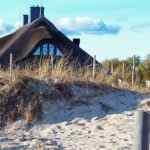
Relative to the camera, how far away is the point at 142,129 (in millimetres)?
3254

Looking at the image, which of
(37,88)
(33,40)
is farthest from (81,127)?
(33,40)

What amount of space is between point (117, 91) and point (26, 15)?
33.2m

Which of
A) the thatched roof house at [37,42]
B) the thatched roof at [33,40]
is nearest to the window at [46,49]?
the thatched roof house at [37,42]

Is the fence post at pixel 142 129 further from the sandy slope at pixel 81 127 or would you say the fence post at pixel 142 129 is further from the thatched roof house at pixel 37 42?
the thatched roof house at pixel 37 42

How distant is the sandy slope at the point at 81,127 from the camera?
9.10 m

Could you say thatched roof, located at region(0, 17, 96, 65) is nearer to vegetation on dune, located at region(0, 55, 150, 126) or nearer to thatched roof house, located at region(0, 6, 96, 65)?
thatched roof house, located at region(0, 6, 96, 65)

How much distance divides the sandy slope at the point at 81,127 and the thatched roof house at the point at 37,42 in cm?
2642

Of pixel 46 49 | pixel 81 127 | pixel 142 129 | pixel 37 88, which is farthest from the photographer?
pixel 46 49

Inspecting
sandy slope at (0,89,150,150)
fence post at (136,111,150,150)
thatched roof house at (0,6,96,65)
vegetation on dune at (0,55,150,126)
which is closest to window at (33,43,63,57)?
thatched roof house at (0,6,96,65)

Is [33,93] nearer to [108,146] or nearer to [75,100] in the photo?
[75,100]

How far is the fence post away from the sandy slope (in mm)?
5360

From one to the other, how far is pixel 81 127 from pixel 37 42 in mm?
30479

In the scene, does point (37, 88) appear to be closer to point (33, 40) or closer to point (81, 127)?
point (81, 127)

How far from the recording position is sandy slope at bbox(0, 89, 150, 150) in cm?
910
